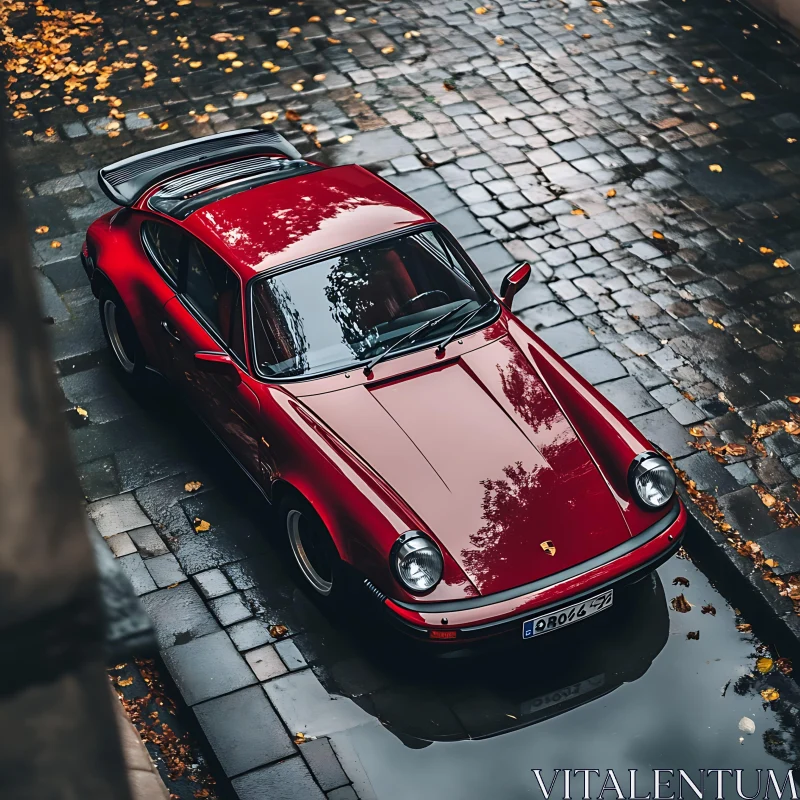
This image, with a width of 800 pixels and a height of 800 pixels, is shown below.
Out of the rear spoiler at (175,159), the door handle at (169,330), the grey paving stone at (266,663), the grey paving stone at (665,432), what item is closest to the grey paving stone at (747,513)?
the grey paving stone at (665,432)

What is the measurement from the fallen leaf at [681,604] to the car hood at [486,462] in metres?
0.92

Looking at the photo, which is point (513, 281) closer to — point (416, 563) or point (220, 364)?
point (220, 364)

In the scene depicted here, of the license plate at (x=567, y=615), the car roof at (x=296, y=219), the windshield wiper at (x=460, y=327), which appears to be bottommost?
the license plate at (x=567, y=615)

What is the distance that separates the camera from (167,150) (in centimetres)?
746

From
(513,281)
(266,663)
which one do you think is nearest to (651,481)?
(513,281)

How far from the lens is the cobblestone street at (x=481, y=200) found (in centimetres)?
582

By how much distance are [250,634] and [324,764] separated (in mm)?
944

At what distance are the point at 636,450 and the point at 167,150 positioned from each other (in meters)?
4.19

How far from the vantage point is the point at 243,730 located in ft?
16.4

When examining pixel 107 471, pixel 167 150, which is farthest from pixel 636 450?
pixel 167 150

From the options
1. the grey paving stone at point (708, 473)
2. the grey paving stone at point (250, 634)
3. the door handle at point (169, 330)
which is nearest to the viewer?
the grey paving stone at point (250, 634)

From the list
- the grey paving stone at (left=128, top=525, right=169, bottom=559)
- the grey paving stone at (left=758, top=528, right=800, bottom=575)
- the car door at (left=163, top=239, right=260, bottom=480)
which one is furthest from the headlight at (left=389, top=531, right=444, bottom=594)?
the grey paving stone at (left=758, top=528, right=800, bottom=575)

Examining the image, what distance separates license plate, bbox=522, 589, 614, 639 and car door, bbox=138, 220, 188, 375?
297cm

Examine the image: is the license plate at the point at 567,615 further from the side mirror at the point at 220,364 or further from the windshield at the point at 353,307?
the side mirror at the point at 220,364
